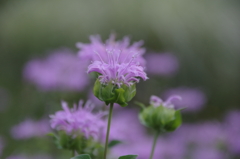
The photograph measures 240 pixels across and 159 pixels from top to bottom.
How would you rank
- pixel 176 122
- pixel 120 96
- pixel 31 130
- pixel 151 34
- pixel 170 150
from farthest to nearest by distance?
pixel 151 34 < pixel 170 150 < pixel 31 130 < pixel 176 122 < pixel 120 96

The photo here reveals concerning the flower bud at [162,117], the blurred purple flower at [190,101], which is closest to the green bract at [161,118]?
the flower bud at [162,117]

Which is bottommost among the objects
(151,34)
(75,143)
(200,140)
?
(75,143)

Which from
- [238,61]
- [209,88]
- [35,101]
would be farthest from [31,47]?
[238,61]

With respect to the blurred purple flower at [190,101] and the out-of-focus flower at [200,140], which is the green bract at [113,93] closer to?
the out-of-focus flower at [200,140]

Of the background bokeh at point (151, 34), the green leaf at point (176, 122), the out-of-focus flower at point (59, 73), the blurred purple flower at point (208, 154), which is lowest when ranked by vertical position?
the green leaf at point (176, 122)

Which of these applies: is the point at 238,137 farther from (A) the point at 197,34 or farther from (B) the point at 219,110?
(A) the point at 197,34

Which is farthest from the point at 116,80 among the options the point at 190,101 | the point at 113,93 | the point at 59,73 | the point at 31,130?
the point at 190,101

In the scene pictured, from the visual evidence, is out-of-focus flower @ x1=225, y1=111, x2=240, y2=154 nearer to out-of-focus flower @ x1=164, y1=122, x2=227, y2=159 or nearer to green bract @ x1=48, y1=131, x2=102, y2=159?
out-of-focus flower @ x1=164, y1=122, x2=227, y2=159

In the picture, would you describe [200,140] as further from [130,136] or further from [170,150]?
[130,136]
